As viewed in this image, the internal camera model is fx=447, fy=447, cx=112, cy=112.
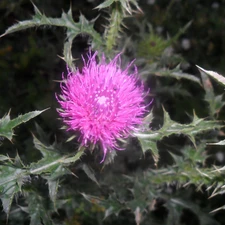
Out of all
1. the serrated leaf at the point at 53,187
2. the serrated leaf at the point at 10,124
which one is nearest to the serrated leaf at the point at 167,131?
the serrated leaf at the point at 53,187

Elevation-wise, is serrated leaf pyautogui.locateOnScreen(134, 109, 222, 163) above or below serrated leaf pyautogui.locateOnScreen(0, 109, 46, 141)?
below

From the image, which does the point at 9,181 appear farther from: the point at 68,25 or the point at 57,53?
the point at 57,53

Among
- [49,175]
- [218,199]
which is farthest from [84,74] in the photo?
[218,199]

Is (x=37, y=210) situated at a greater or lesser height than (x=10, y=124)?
lesser

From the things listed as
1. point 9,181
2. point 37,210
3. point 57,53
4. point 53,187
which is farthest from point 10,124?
point 57,53

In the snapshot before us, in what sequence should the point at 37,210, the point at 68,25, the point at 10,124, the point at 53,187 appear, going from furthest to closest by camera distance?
1. the point at 68,25
2. the point at 37,210
3. the point at 53,187
4. the point at 10,124

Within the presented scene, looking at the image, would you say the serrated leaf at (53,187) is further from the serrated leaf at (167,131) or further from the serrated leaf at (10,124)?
the serrated leaf at (167,131)

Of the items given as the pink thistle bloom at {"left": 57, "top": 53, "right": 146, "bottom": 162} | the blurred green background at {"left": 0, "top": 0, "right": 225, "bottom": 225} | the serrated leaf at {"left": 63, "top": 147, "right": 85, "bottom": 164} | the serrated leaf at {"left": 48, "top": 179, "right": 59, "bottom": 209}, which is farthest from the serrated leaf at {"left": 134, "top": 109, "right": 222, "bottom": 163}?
the blurred green background at {"left": 0, "top": 0, "right": 225, "bottom": 225}

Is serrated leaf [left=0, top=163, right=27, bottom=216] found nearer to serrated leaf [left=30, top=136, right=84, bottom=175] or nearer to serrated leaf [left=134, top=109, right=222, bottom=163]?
serrated leaf [left=30, top=136, right=84, bottom=175]

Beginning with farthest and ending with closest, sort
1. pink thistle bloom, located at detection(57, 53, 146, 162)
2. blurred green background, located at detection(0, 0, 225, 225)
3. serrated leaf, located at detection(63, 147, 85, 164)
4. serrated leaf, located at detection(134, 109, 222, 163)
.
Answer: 1. blurred green background, located at detection(0, 0, 225, 225)
2. serrated leaf, located at detection(134, 109, 222, 163)
3. pink thistle bloom, located at detection(57, 53, 146, 162)
4. serrated leaf, located at detection(63, 147, 85, 164)
